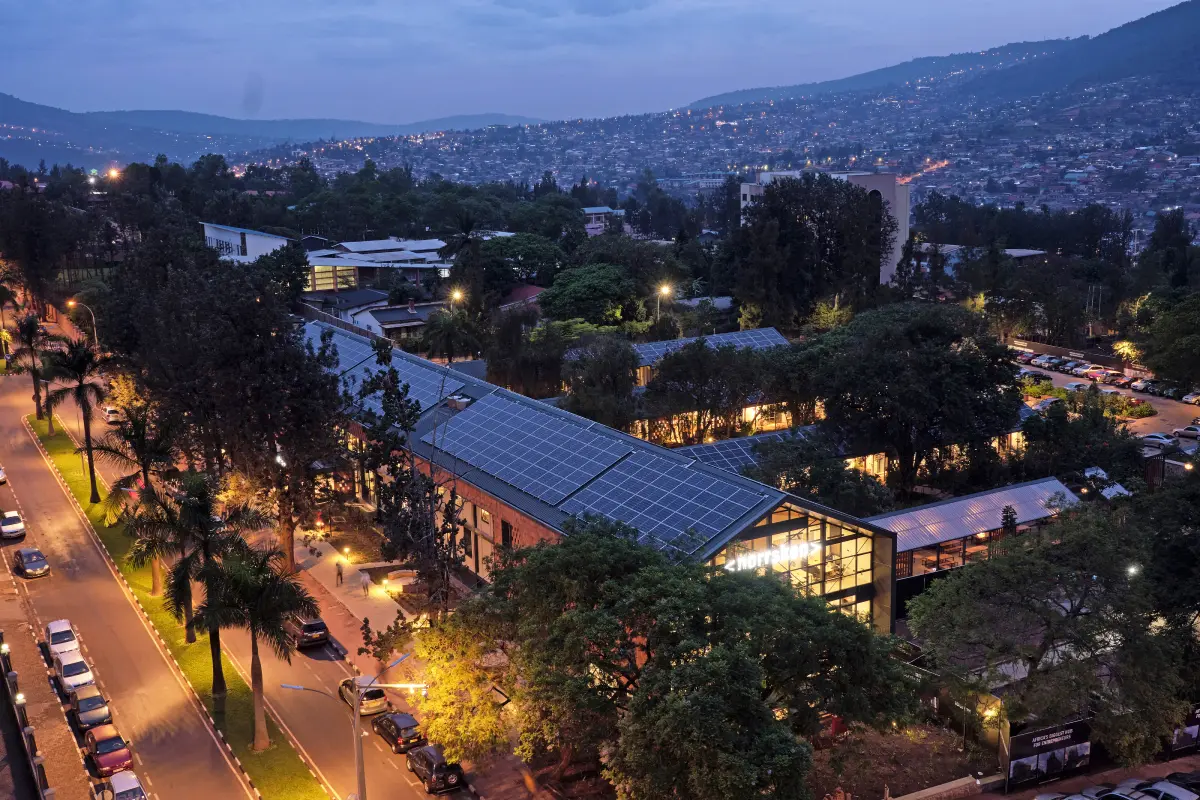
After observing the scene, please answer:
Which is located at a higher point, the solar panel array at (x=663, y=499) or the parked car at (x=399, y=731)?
the solar panel array at (x=663, y=499)

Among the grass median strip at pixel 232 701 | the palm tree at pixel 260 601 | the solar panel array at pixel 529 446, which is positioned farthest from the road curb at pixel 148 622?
the solar panel array at pixel 529 446

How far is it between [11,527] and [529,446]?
82.3 ft

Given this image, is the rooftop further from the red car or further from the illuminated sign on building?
the red car

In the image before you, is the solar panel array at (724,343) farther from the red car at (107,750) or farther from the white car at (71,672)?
the red car at (107,750)

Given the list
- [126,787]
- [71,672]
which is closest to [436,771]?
[126,787]

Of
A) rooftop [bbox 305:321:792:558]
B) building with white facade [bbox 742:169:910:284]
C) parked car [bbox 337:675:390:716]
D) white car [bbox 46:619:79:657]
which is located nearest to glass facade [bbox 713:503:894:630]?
rooftop [bbox 305:321:792:558]

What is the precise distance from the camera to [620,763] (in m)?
22.6

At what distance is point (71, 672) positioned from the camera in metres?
33.1

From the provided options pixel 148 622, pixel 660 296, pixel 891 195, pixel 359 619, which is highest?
pixel 891 195

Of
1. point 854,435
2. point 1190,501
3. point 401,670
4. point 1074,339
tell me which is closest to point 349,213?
point 1074,339

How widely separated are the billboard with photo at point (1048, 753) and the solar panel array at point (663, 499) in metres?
10.1

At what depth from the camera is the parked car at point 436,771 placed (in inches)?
1077

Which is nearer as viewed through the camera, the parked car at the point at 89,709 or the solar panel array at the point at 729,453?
the parked car at the point at 89,709

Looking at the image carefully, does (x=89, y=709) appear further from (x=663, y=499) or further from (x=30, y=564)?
(x=663, y=499)
